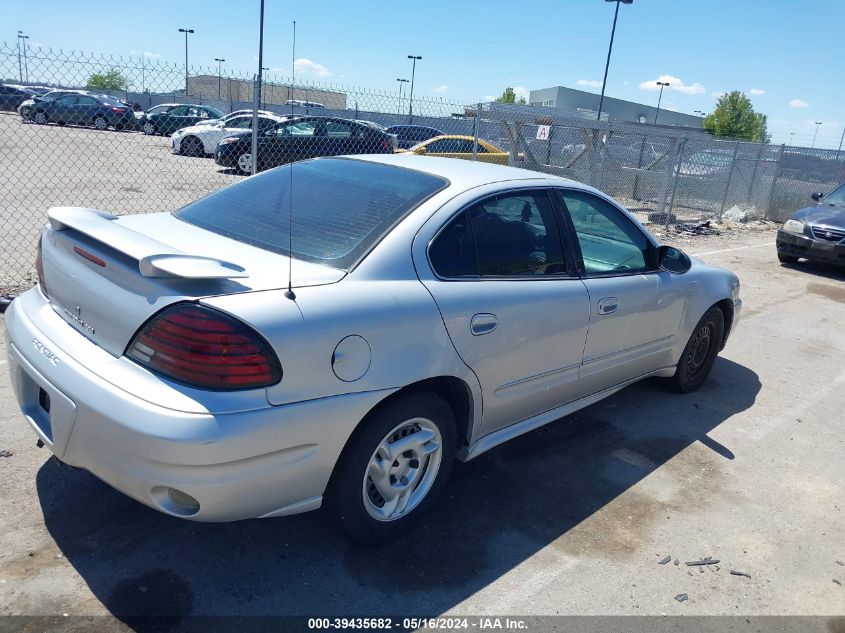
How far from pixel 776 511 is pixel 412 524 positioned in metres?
2.07

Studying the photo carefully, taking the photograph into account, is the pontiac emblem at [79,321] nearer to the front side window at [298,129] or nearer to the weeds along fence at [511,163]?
the weeds along fence at [511,163]

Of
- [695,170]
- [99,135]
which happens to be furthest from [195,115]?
[695,170]

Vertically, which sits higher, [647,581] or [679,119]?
[679,119]

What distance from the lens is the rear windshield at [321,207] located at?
116 inches

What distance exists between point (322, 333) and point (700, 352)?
3.73 m

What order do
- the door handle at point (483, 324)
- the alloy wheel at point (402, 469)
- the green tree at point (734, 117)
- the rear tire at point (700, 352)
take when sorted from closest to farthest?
the alloy wheel at point (402, 469)
the door handle at point (483, 324)
the rear tire at point (700, 352)
the green tree at point (734, 117)

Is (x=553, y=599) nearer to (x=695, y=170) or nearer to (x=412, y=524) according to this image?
(x=412, y=524)

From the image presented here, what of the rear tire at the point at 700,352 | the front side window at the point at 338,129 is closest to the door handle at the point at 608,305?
the rear tire at the point at 700,352

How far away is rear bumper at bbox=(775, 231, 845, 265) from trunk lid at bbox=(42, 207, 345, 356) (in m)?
10.2

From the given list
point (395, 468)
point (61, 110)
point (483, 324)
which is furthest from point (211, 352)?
point (61, 110)

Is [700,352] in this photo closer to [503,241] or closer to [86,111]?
[503,241]

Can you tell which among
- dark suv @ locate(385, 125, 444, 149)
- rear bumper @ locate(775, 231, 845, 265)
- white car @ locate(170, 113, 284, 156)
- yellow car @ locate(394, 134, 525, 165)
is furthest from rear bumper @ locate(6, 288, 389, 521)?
white car @ locate(170, 113, 284, 156)

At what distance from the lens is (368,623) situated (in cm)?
255

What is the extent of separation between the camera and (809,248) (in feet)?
35.1
